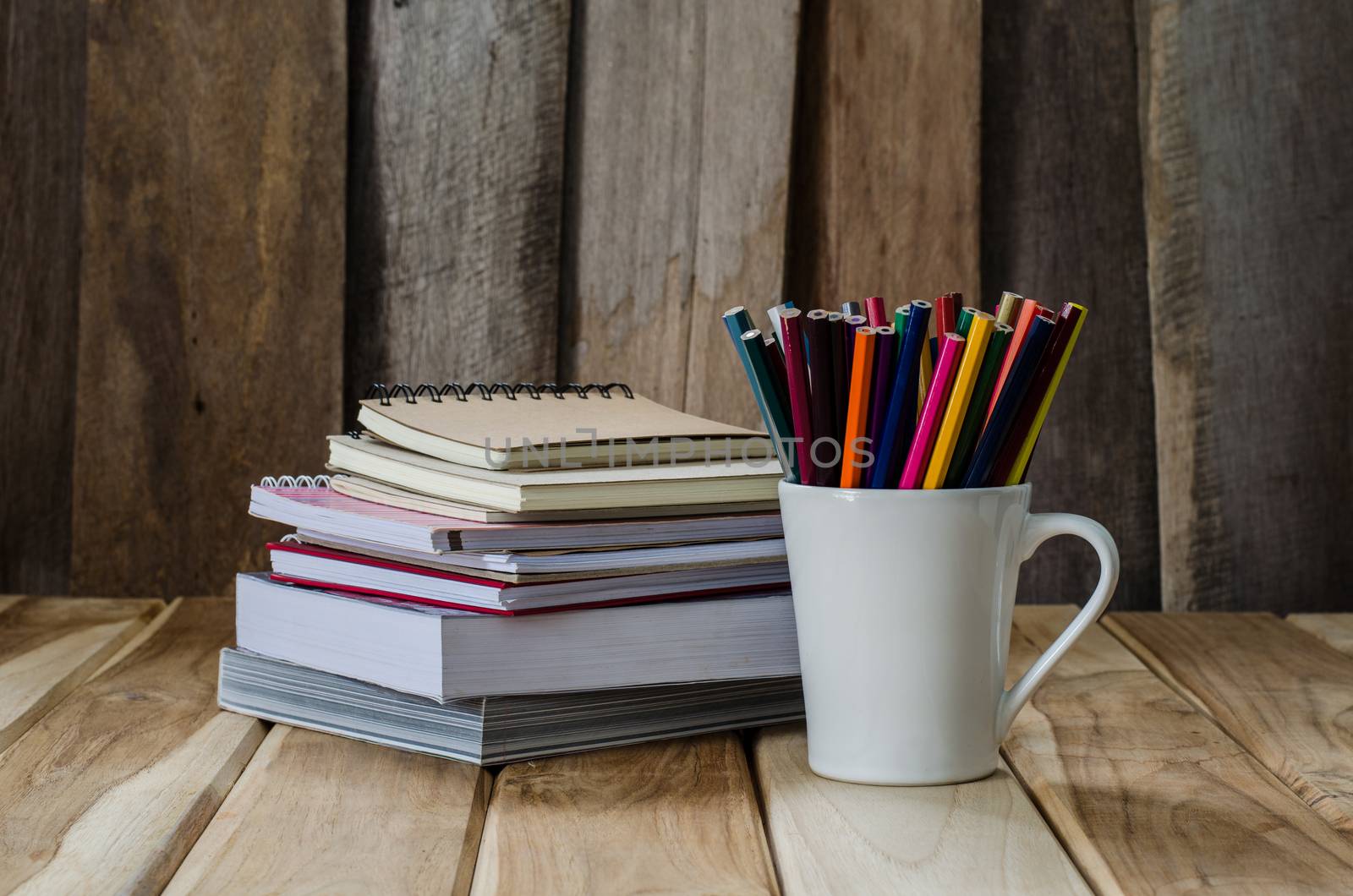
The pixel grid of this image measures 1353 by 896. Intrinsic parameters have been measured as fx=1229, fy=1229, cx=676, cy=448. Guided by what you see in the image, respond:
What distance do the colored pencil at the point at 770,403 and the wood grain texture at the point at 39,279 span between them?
0.82 meters

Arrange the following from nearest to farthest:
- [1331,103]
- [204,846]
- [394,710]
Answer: [204,846] → [394,710] → [1331,103]

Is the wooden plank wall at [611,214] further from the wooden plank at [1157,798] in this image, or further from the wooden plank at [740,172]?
the wooden plank at [1157,798]

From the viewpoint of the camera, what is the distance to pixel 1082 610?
0.60 metres

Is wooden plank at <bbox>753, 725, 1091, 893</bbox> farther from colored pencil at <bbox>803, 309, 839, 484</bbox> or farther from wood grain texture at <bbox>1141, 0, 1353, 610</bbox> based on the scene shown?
wood grain texture at <bbox>1141, 0, 1353, 610</bbox>

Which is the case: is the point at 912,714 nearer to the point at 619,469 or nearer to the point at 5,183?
the point at 619,469

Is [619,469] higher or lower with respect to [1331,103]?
lower

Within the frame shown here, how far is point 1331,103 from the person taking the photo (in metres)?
1.14

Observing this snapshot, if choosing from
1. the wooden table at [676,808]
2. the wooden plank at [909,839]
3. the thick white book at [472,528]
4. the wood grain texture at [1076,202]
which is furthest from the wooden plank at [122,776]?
the wood grain texture at [1076,202]


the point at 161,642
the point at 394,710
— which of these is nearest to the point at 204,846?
the point at 394,710

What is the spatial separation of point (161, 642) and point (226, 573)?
0.77 ft

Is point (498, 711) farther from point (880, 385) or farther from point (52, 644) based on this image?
point (52, 644)

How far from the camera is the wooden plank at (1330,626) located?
955 mm

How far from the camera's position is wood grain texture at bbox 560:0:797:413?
1.13 m

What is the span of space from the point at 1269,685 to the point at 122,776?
2.31 feet
